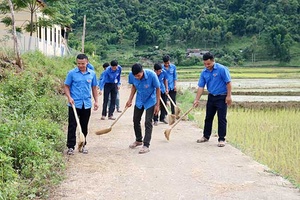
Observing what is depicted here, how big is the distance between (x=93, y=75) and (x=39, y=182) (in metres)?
2.68

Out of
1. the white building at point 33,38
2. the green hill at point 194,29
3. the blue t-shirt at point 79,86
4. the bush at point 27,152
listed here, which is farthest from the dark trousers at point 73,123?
the green hill at point 194,29

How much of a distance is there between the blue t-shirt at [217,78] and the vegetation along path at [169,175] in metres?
1.11

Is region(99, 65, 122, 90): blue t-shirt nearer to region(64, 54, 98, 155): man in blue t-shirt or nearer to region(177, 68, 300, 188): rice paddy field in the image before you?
region(177, 68, 300, 188): rice paddy field

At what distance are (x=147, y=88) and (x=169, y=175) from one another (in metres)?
1.96

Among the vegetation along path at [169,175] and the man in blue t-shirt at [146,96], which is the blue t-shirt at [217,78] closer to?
the vegetation along path at [169,175]

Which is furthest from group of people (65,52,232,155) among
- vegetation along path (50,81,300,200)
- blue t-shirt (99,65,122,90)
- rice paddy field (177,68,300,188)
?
blue t-shirt (99,65,122,90)

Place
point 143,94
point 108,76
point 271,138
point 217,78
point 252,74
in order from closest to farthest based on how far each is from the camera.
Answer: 1. point 143,94
2. point 217,78
3. point 271,138
4. point 108,76
5. point 252,74

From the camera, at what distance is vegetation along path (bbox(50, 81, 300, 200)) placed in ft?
15.8

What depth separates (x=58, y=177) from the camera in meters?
5.25

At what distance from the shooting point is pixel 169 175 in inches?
220

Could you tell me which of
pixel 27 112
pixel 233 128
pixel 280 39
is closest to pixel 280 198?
pixel 27 112

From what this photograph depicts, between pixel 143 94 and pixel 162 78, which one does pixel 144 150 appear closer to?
pixel 143 94

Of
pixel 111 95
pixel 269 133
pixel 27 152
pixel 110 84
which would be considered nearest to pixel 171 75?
pixel 110 84

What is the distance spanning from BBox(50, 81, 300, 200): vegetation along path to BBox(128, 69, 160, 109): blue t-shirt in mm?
895
